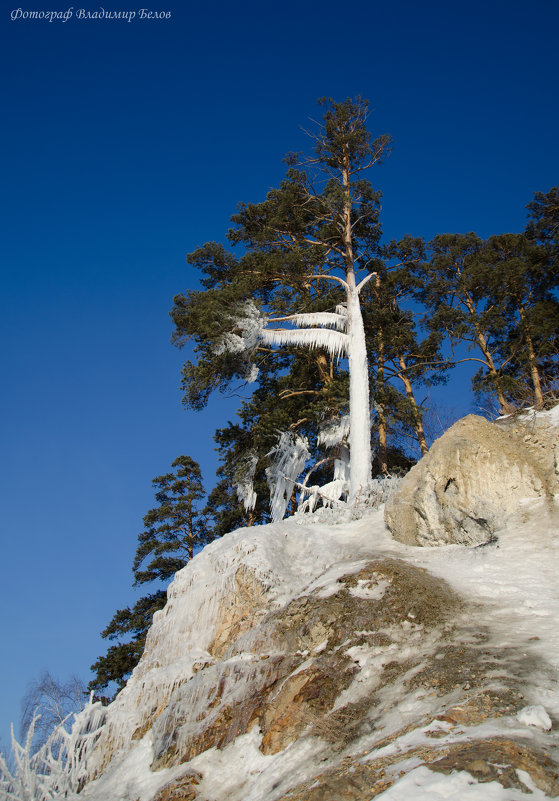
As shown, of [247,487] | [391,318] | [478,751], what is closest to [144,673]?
[478,751]

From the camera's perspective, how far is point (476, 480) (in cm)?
991

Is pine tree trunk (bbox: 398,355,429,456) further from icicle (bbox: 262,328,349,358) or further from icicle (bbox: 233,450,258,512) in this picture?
icicle (bbox: 233,450,258,512)

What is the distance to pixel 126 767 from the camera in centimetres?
770

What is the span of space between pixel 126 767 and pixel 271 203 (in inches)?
764

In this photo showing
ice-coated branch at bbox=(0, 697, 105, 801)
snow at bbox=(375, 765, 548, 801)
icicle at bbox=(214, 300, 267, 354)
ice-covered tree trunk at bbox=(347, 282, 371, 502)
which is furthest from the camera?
icicle at bbox=(214, 300, 267, 354)

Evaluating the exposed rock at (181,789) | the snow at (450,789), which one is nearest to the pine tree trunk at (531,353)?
the exposed rock at (181,789)

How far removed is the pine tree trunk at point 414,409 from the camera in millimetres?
18062

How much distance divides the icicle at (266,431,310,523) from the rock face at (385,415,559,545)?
287 inches

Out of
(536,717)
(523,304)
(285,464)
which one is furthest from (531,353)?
(536,717)

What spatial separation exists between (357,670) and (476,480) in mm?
4414

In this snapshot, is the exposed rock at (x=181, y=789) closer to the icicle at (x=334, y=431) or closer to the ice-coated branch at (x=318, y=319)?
the icicle at (x=334, y=431)

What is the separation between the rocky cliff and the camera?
14.1 feet

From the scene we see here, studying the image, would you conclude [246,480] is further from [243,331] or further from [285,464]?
[243,331]

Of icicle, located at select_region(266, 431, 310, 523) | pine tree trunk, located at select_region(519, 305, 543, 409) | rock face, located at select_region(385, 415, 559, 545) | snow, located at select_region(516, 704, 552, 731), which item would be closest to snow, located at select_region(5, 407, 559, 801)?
snow, located at select_region(516, 704, 552, 731)
